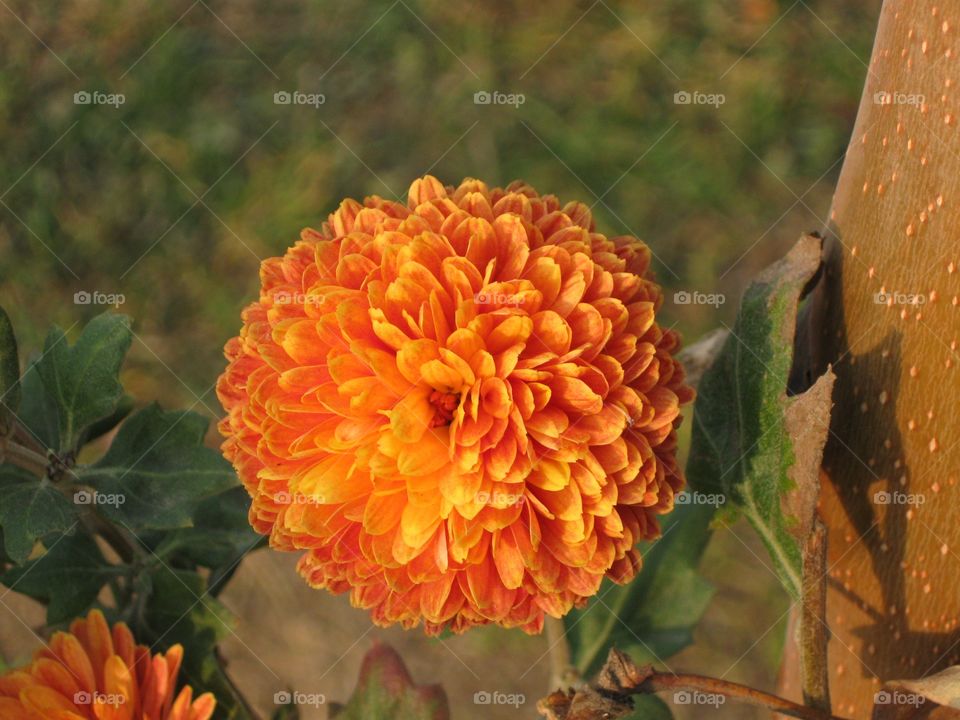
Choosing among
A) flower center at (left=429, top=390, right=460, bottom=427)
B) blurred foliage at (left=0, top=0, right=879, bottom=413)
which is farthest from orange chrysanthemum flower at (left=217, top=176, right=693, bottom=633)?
blurred foliage at (left=0, top=0, right=879, bottom=413)

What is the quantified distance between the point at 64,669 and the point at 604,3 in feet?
5.00

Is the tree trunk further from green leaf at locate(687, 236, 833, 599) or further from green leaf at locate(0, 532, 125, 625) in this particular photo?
green leaf at locate(0, 532, 125, 625)

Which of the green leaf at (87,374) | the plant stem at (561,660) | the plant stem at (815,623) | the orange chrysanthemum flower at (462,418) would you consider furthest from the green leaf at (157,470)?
the plant stem at (815,623)

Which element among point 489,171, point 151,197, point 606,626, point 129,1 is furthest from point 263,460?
point 129,1

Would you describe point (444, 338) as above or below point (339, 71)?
below

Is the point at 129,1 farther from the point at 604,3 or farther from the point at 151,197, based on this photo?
the point at 604,3

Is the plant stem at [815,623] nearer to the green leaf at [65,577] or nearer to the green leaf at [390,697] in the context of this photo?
the green leaf at [390,697]

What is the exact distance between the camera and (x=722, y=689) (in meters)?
0.58

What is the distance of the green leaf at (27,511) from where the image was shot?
2.26 ft

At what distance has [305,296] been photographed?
2.01 feet

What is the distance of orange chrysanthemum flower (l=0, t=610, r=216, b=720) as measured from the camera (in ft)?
2.25

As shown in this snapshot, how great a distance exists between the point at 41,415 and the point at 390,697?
357mm

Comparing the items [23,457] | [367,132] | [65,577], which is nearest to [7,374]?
[23,457]

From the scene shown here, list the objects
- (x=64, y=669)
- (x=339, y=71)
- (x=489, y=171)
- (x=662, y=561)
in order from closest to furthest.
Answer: (x=64, y=669), (x=662, y=561), (x=489, y=171), (x=339, y=71)
